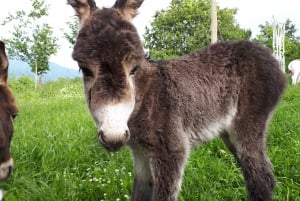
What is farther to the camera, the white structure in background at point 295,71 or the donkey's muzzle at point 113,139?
the white structure in background at point 295,71

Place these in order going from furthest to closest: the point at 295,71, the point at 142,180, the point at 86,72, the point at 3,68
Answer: the point at 295,71 → the point at 142,180 → the point at 3,68 → the point at 86,72

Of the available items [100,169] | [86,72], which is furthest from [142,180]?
[86,72]

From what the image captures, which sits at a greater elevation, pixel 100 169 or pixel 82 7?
pixel 82 7

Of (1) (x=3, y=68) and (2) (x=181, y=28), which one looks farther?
(2) (x=181, y=28)

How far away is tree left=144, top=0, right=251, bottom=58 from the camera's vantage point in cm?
3831

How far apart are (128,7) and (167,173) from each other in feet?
3.79

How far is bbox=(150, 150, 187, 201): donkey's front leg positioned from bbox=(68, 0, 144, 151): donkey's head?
0.70 m

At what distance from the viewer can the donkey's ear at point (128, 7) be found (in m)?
2.70

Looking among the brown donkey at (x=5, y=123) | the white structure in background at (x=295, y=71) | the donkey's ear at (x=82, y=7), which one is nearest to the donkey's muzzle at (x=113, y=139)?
the brown donkey at (x=5, y=123)

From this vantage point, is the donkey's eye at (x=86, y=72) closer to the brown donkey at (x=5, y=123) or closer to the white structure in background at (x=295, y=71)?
the brown donkey at (x=5, y=123)

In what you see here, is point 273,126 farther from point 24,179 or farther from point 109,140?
point 109,140

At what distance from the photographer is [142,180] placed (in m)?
3.34

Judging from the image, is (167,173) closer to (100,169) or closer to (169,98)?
(169,98)

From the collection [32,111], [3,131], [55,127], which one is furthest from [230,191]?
[32,111]
